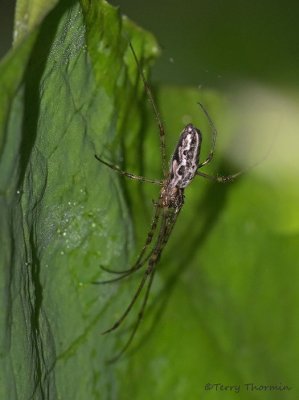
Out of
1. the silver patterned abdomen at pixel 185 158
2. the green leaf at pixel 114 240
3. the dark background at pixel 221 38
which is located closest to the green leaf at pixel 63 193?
the green leaf at pixel 114 240

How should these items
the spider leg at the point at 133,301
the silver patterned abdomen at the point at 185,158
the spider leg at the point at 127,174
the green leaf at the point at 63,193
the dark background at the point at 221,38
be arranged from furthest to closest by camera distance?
the dark background at the point at 221,38, the silver patterned abdomen at the point at 185,158, the spider leg at the point at 133,301, the spider leg at the point at 127,174, the green leaf at the point at 63,193

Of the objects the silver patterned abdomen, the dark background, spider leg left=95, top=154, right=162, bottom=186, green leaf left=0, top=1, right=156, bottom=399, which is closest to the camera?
green leaf left=0, top=1, right=156, bottom=399

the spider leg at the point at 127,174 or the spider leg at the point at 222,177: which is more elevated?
the spider leg at the point at 222,177

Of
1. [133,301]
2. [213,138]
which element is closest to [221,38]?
[213,138]

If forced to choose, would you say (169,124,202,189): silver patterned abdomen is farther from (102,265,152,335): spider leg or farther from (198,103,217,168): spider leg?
(102,265,152,335): spider leg

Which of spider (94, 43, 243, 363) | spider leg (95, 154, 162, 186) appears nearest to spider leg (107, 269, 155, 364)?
spider (94, 43, 243, 363)

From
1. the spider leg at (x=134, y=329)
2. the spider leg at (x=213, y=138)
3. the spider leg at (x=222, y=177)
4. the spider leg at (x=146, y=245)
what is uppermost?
the spider leg at (x=213, y=138)

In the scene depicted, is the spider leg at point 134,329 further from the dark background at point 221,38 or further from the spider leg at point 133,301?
the dark background at point 221,38
